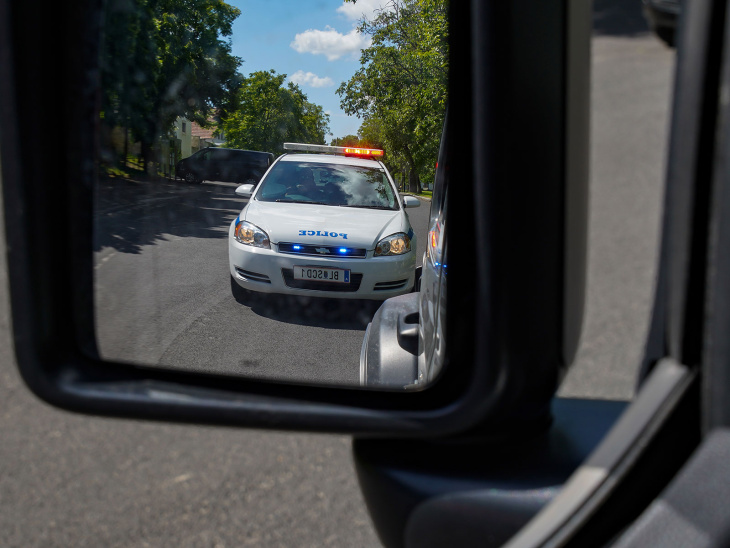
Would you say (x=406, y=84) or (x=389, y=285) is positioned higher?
(x=406, y=84)

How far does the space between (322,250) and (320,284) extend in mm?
342

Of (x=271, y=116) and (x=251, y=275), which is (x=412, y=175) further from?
(x=251, y=275)

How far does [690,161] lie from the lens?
74 cm

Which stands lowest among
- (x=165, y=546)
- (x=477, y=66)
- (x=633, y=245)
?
(x=165, y=546)

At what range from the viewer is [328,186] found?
2.52 m

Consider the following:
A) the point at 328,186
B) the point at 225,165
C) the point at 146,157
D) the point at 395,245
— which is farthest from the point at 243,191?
the point at 395,245

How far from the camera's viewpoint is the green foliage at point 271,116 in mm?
1155

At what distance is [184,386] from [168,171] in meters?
0.54

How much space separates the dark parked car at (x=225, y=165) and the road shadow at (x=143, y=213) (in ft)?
0.12

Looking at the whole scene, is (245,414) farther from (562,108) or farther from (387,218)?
(387,218)

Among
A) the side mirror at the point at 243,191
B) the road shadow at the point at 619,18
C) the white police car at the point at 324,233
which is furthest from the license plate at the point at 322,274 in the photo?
the road shadow at the point at 619,18

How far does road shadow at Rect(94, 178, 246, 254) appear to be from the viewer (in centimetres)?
117

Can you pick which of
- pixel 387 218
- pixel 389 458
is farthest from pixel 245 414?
pixel 387 218

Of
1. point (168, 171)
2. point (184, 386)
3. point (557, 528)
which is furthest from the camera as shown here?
point (168, 171)
